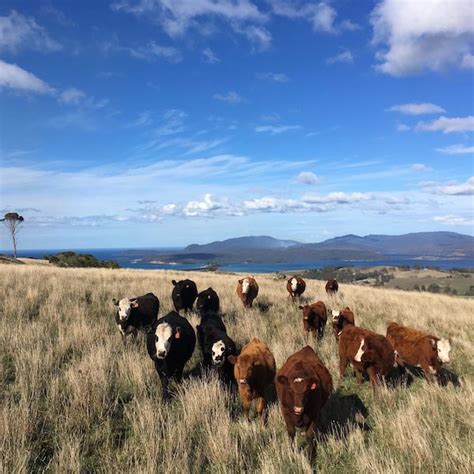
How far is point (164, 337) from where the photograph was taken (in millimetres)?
7027

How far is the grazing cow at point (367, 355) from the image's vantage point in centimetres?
743

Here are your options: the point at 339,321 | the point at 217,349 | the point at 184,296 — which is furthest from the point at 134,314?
the point at 339,321

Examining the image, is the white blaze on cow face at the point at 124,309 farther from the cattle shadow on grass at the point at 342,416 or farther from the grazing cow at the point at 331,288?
the grazing cow at the point at 331,288

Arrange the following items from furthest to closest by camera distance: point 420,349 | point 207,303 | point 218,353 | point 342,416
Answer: point 207,303, point 420,349, point 218,353, point 342,416

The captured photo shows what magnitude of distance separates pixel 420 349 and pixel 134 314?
6913mm

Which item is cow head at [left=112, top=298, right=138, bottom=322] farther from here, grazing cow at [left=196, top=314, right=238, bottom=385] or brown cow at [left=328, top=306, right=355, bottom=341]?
brown cow at [left=328, top=306, right=355, bottom=341]

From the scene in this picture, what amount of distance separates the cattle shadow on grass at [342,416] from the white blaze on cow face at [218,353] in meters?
1.96

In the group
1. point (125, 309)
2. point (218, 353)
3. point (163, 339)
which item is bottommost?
point (218, 353)

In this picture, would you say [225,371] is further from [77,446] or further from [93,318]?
[93,318]

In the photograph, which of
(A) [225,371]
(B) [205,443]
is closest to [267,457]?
(B) [205,443]

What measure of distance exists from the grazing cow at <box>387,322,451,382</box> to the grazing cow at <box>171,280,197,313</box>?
289 inches

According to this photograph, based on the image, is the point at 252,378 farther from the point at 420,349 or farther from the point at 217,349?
the point at 420,349

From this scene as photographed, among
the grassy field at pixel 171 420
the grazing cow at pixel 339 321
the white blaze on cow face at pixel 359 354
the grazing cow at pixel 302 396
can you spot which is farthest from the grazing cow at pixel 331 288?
the grazing cow at pixel 302 396

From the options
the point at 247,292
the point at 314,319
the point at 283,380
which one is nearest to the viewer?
the point at 283,380
